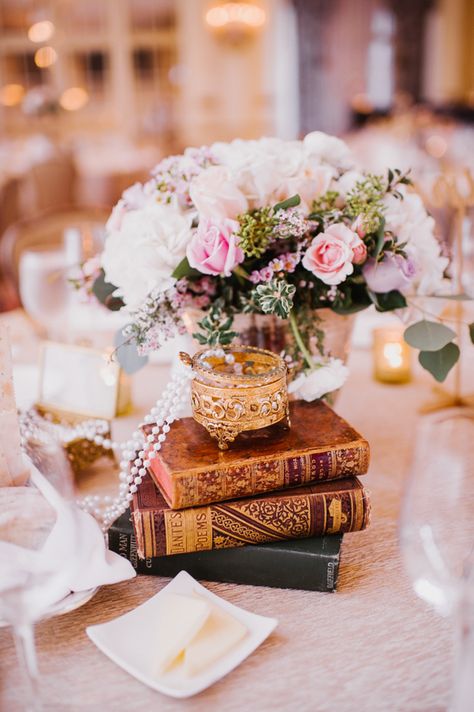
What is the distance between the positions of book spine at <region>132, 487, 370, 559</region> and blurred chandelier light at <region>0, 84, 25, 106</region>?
9224 mm

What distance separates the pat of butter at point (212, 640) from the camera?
0.65m

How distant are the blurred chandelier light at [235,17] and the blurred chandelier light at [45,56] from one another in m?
2.12

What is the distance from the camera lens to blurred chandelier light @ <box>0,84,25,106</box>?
8781mm

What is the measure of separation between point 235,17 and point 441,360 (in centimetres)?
817

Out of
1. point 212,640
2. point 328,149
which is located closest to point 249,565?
point 212,640

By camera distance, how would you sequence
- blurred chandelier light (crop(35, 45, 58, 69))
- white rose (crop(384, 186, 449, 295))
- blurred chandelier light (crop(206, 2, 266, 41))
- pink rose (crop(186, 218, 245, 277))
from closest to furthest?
pink rose (crop(186, 218, 245, 277)), white rose (crop(384, 186, 449, 295)), blurred chandelier light (crop(206, 2, 266, 41)), blurred chandelier light (crop(35, 45, 58, 69))

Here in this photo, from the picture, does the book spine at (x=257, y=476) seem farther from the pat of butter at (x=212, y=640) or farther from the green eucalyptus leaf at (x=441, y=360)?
the green eucalyptus leaf at (x=441, y=360)

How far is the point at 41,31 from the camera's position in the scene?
8.61 m

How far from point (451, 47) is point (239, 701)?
10348mm

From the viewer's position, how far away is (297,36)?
28.6ft

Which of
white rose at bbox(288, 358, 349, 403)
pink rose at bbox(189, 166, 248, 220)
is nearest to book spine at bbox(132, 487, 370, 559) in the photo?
white rose at bbox(288, 358, 349, 403)

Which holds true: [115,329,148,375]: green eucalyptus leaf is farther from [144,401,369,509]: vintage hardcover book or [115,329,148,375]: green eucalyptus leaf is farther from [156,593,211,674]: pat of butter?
[156,593,211,674]: pat of butter

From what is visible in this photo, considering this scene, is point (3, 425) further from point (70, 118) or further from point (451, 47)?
point (451, 47)

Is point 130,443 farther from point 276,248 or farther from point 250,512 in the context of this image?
point 276,248
